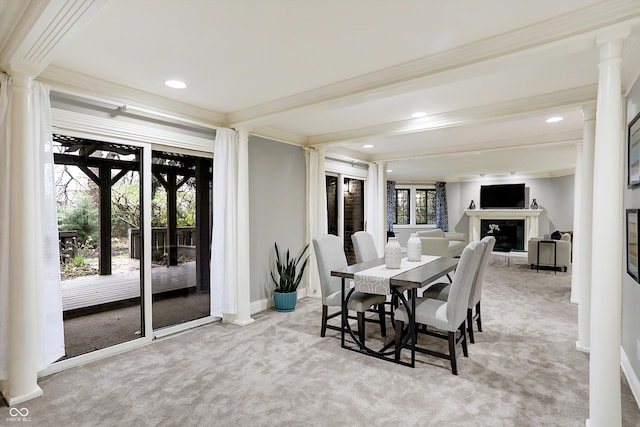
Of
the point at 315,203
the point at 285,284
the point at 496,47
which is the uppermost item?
the point at 496,47

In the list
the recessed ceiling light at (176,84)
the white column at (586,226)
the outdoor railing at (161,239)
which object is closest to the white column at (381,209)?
the outdoor railing at (161,239)

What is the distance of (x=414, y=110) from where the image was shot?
3.77 metres

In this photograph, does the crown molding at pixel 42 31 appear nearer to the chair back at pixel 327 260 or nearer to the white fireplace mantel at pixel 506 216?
the chair back at pixel 327 260

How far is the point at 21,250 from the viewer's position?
92.8 inches

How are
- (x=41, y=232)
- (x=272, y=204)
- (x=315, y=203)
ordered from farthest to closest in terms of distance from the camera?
(x=315, y=203)
(x=272, y=204)
(x=41, y=232)

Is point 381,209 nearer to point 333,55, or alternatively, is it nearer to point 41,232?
point 333,55

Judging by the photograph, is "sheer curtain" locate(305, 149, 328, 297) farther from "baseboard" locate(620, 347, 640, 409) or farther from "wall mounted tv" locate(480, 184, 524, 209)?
"wall mounted tv" locate(480, 184, 524, 209)

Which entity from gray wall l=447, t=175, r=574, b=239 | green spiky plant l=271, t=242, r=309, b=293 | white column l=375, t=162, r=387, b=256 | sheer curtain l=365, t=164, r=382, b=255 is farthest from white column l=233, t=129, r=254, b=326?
gray wall l=447, t=175, r=574, b=239

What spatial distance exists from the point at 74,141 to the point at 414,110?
3323mm

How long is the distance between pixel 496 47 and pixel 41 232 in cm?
333

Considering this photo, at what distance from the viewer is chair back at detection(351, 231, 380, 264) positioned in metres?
4.15

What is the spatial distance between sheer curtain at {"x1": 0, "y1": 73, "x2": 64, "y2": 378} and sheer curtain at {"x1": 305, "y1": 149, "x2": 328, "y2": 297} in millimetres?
3116

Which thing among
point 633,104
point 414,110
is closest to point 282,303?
point 414,110

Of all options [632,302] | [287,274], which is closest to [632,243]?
[632,302]
